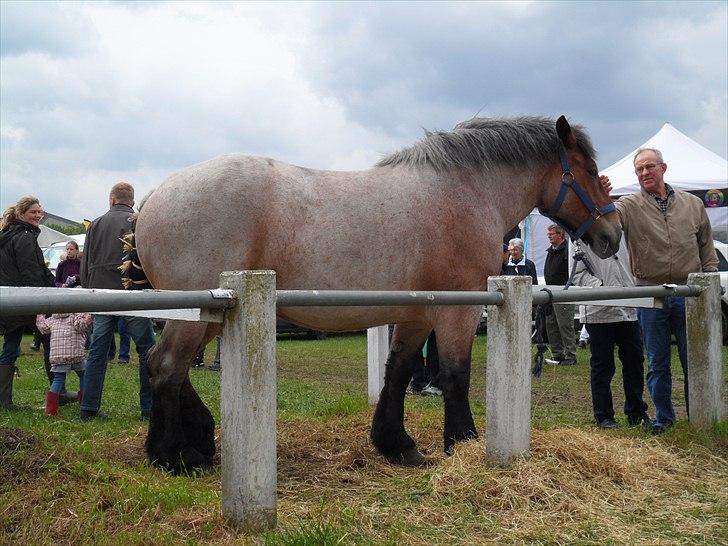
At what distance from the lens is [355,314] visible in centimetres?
471

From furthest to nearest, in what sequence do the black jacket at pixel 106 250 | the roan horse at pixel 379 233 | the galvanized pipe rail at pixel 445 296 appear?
1. the black jacket at pixel 106 250
2. the roan horse at pixel 379 233
3. the galvanized pipe rail at pixel 445 296

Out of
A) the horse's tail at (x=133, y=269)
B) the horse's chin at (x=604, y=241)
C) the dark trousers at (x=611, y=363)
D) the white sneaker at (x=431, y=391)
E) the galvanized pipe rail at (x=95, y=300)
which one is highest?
the horse's chin at (x=604, y=241)

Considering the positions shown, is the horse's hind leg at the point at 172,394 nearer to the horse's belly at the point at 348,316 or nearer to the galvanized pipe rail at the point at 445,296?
the horse's belly at the point at 348,316

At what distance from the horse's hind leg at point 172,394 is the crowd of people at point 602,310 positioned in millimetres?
759

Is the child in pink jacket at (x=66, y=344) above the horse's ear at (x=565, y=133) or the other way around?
the other way around

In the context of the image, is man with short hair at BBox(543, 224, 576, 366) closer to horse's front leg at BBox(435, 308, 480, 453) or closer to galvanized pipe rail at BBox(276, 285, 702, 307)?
galvanized pipe rail at BBox(276, 285, 702, 307)

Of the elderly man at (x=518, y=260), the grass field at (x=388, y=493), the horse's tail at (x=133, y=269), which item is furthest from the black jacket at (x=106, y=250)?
the elderly man at (x=518, y=260)

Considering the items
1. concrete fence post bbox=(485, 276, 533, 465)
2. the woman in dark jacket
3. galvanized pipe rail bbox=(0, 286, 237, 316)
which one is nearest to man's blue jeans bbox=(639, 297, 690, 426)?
concrete fence post bbox=(485, 276, 533, 465)

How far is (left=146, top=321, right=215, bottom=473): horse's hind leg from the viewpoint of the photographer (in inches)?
173

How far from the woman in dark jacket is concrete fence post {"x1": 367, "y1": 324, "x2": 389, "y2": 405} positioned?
3390 millimetres

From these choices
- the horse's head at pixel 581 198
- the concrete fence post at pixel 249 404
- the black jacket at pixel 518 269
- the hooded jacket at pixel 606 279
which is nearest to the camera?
the concrete fence post at pixel 249 404

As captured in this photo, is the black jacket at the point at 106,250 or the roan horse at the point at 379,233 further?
the black jacket at the point at 106,250

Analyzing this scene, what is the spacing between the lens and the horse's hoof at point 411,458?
477cm

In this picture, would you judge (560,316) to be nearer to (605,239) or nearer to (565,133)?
(605,239)
